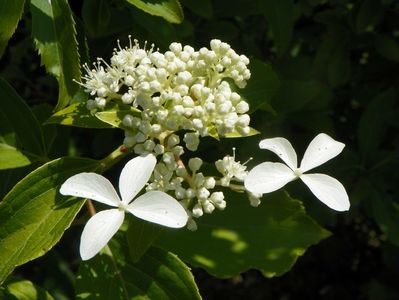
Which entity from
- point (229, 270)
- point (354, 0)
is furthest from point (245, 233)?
point (354, 0)

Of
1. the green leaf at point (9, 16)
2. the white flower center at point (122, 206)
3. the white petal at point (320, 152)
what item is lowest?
the white petal at point (320, 152)

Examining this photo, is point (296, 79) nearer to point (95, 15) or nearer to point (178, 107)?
point (95, 15)

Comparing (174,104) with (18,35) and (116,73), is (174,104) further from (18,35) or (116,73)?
(18,35)

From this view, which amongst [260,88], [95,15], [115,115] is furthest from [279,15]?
[115,115]

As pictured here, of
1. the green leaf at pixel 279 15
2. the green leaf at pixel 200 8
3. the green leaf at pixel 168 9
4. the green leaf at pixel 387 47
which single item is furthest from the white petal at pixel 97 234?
the green leaf at pixel 387 47

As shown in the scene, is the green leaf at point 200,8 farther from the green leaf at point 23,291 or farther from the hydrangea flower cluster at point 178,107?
the green leaf at point 23,291

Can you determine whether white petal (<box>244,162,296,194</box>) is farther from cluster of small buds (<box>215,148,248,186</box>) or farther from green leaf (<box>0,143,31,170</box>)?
green leaf (<box>0,143,31,170</box>)
